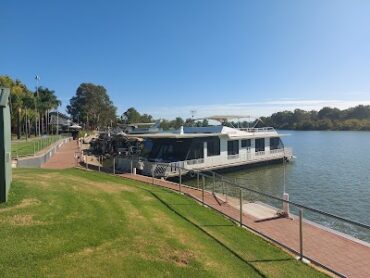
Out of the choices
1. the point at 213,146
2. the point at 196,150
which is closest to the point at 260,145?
the point at 213,146

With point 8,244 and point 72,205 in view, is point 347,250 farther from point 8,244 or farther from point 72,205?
point 8,244

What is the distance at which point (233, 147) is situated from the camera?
37781 millimetres

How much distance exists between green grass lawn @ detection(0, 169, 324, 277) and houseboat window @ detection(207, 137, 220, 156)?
23.1 metres

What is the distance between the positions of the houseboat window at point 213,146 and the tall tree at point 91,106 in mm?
86183

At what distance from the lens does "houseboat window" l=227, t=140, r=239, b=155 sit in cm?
3729

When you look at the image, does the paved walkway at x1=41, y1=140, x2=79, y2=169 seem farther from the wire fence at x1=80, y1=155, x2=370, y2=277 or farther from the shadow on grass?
the shadow on grass

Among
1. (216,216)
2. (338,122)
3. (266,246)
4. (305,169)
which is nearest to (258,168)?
(305,169)

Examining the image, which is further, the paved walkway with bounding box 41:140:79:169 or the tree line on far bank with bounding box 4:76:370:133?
the tree line on far bank with bounding box 4:76:370:133

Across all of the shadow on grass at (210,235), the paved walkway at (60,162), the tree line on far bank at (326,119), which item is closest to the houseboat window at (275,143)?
the paved walkway at (60,162)

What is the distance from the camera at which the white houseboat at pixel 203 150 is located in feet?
106

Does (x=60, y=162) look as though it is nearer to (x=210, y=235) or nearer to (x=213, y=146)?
(x=213, y=146)

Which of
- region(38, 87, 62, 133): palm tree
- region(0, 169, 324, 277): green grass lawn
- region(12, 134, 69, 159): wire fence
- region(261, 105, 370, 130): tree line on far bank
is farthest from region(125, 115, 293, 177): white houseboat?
region(261, 105, 370, 130): tree line on far bank

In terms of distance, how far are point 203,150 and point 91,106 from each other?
9002 centimetres

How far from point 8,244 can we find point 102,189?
247 inches
